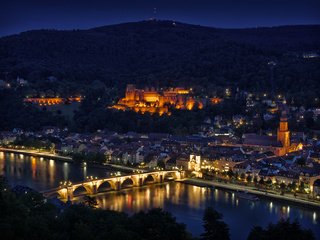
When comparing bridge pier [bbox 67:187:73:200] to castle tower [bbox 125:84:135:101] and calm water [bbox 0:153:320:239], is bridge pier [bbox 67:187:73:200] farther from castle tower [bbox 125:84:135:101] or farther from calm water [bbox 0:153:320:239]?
castle tower [bbox 125:84:135:101]

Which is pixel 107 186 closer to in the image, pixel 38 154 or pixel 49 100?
pixel 38 154

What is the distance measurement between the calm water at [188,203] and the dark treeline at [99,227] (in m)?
2.27

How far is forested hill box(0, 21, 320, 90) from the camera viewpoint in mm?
26703

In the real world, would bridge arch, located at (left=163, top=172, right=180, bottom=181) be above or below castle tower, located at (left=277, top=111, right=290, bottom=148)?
below

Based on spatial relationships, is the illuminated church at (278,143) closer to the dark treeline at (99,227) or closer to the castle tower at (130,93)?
the castle tower at (130,93)

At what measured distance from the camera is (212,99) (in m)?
23.8

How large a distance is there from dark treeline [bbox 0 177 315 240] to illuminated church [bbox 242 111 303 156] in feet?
30.9

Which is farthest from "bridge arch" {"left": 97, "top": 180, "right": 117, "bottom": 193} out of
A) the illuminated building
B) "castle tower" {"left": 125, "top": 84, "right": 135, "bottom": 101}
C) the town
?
the illuminated building

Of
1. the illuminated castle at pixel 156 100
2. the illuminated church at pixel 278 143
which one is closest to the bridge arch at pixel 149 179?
the illuminated church at pixel 278 143

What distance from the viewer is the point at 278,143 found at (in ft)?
55.0

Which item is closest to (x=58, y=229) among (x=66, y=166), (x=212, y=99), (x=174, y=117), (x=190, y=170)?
(x=190, y=170)

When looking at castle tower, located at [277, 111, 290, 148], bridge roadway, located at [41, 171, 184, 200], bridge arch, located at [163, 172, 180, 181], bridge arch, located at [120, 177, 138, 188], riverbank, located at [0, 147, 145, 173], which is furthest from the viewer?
castle tower, located at [277, 111, 290, 148]

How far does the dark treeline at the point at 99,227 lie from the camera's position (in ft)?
18.7

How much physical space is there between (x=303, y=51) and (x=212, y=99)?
11.5 m
